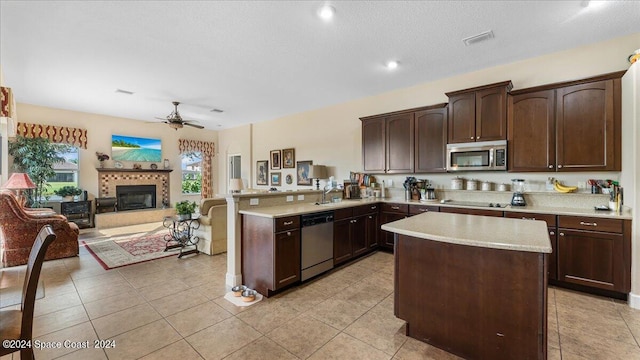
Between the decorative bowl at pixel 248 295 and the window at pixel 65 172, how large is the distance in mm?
6469

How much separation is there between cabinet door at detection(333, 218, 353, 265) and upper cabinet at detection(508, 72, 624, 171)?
2.41 meters

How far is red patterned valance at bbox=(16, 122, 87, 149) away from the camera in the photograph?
19.3 ft

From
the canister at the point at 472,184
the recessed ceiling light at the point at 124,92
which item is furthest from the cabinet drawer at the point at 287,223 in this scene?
the recessed ceiling light at the point at 124,92

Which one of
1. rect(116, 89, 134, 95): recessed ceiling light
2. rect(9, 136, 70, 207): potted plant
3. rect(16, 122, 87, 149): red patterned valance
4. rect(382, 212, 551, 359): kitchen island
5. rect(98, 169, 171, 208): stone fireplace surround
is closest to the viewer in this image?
rect(382, 212, 551, 359): kitchen island

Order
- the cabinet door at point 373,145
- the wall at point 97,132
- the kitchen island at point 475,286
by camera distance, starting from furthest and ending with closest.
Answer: the wall at point 97,132 → the cabinet door at point 373,145 → the kitchen island at point 475,286

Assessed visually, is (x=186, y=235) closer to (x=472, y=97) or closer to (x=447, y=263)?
(x=447, y=263)

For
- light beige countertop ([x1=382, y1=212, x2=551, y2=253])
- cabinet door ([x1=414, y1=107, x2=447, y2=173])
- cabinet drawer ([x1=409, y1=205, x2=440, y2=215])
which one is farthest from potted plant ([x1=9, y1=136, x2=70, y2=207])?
cabinet door ([x1=414, y1=107, x2=447, y2=173])

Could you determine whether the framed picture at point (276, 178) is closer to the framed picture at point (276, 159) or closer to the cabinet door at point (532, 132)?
the framed picture at point (276, 159)

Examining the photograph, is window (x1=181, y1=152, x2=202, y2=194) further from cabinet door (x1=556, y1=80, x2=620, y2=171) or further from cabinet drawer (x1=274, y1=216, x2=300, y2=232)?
cabinet door (x1=556, y1=80, x2=620, y2=171)

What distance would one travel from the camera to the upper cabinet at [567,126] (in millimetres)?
2994

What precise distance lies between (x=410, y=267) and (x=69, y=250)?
5.43 meters

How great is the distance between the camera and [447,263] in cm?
194

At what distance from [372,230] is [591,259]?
104 inches

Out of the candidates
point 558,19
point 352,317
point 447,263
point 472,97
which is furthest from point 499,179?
point 352,317
